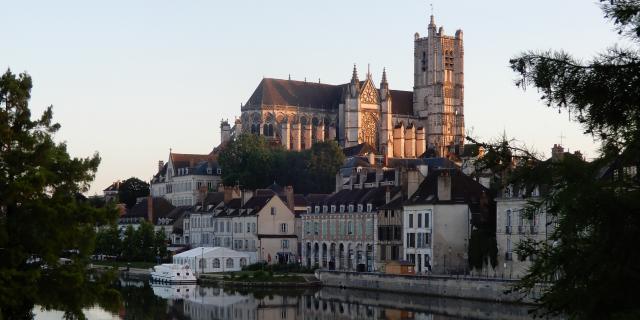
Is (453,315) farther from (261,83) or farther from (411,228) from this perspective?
(261,83)

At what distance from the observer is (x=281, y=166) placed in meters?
124

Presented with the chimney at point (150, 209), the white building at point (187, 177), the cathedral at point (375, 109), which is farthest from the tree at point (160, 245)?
the cathedral at point (375, 109)

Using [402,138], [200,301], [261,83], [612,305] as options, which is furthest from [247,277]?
[261,83]

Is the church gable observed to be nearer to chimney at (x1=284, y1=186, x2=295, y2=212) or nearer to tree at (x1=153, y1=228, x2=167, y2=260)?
chimney at (x1=284, y1=186, x2=295, y2=212)

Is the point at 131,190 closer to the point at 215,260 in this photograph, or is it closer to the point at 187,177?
the point at 187,177

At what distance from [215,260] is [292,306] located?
90.1 feet

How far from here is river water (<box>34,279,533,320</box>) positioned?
49.9m

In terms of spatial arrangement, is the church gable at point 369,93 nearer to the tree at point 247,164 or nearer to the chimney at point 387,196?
the tree at point 247,164

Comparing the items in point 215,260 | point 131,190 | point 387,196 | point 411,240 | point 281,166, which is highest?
point 281,166

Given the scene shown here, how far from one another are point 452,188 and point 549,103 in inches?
2013

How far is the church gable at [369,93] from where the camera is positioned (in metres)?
155

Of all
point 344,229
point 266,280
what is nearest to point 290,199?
point 344,229

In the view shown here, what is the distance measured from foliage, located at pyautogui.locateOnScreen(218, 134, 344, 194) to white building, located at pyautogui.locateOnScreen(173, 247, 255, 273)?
115 feet

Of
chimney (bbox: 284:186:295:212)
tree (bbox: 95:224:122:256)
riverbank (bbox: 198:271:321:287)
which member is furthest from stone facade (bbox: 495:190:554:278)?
tree (bbox: 95:224:122:256)
